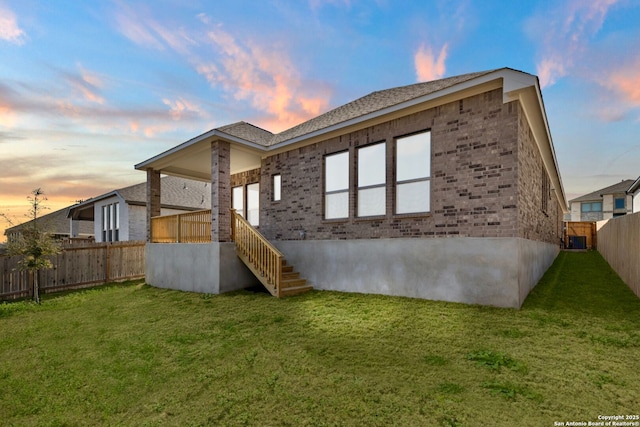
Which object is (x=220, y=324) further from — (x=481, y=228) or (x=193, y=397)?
(x=481, y=228)

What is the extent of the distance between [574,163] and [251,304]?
16.8 meters

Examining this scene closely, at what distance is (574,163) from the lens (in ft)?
48.2

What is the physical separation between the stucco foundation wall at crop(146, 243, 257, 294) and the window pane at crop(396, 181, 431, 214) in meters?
5.34

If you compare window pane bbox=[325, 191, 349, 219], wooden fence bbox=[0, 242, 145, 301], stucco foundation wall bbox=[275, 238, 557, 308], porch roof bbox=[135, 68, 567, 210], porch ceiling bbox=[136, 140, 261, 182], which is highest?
porch roof bbox=[135, 68, 567, 210]

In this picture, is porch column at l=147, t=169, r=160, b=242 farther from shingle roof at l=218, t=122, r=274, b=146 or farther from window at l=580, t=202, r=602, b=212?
window at l=580, t=202, r=602, b=212

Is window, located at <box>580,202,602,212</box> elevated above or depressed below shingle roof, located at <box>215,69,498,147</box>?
below

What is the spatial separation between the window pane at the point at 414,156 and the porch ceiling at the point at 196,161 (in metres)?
5.24

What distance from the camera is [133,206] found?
62.0 feet

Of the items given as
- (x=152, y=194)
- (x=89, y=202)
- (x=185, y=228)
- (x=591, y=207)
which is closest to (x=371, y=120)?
(x=185, y=228)

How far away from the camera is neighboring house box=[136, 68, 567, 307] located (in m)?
6.25

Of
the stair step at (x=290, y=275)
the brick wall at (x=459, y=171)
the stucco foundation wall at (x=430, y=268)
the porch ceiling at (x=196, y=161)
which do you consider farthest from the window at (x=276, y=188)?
the stair step at (x=290, y=275)

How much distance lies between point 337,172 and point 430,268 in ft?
13.0

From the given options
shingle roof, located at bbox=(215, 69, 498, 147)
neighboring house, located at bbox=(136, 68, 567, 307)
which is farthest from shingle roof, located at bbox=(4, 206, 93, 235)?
shingle roof, located at bbox=(215, 69, 498, 147)

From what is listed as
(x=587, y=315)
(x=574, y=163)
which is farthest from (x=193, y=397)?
(x=574, y=163)
